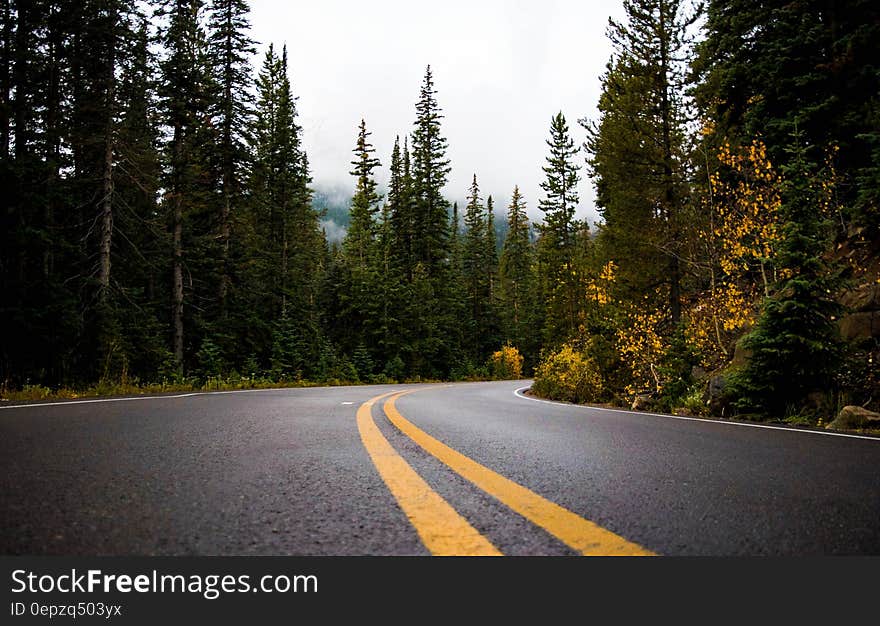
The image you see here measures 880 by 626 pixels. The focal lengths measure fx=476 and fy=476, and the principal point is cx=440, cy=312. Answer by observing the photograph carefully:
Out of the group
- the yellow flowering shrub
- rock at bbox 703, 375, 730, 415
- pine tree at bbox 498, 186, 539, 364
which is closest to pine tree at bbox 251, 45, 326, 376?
the yellow flowering shrub

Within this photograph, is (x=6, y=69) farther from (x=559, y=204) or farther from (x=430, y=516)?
(x=559, y=204)

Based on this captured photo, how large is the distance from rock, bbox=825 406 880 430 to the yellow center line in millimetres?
5757

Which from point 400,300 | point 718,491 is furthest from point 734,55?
point 400,300

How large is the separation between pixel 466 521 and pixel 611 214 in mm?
15566

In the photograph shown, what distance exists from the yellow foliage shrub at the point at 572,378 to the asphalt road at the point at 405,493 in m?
10.4

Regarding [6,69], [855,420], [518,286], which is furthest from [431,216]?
[855,420]

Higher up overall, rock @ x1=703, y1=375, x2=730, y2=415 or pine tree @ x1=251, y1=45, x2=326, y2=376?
pine tree @ x1=251, y1=45, x2=326, y2=376

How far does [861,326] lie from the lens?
327 inches

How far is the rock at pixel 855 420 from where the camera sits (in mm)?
5574

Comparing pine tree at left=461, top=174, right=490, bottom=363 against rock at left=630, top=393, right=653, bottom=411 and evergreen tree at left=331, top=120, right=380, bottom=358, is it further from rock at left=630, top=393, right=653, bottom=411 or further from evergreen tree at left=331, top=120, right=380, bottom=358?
rock at left=630, top=393, right=653, bottom=411

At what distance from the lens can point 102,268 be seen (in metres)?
15.2

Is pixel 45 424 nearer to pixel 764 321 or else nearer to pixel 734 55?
pixel 764 321

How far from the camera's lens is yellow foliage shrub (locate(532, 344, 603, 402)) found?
14336 millimetres

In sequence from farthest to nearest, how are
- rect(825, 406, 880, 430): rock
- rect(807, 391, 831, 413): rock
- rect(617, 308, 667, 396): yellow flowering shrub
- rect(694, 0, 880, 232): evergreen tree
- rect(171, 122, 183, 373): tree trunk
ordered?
rect(171, 122, 183, 373): tree trunk
rect(617, 308, 667, 396): yellow flowering shrub
rect(694, 0, 880, 232): evergreen tree
rect(807, 391, 831, 413): rock
rect(825, 406, 880, 430): rock
